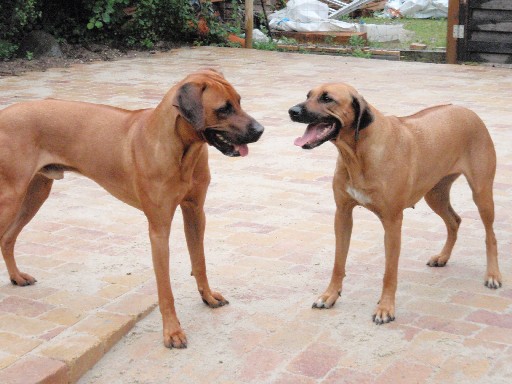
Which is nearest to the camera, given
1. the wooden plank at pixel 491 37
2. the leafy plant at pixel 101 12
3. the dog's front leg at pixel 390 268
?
the dog's front leg at pixel 390 268

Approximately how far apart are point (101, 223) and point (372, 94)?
5897mm

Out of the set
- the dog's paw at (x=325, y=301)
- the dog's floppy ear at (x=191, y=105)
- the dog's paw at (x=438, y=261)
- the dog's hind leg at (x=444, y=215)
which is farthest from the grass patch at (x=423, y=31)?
the dog's floppy ear at (x=191, y=105)

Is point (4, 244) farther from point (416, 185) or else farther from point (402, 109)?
point (402, 109)

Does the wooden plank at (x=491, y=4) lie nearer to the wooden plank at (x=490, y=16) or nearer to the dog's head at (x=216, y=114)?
the wooden plank at (x=490, y=16)

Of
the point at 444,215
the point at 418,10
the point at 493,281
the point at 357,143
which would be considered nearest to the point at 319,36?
the point at 418,10

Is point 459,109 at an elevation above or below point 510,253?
above

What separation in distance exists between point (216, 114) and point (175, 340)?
1.16m

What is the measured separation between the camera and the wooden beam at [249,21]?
51.6 ft

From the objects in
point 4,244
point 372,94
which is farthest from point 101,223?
point 372,94

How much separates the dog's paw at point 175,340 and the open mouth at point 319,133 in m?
1.13

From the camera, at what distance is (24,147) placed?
14.2 feet

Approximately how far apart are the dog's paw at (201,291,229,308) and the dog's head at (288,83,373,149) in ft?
3.40

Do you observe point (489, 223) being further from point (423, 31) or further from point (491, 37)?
point (423, 31)

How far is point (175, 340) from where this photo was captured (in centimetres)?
417
